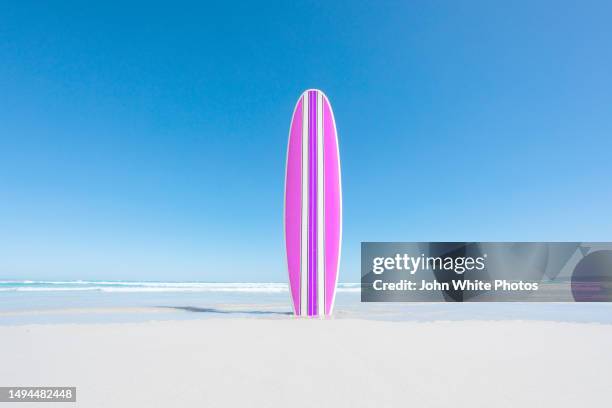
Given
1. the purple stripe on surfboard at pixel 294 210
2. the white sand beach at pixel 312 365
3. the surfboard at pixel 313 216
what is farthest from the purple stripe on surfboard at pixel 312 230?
the white sand beach at pixel 312 365

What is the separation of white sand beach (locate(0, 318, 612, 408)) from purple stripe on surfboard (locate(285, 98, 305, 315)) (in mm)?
2945

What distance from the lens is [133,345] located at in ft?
17.8

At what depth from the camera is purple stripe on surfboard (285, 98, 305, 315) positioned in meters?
9.85

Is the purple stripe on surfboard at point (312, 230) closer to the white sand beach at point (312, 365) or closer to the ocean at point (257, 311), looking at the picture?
the ocean at point (257, 311)

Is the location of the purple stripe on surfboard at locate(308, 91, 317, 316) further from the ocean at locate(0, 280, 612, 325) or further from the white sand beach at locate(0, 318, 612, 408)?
the white sand beach at locate(0, 318, 612, 408)

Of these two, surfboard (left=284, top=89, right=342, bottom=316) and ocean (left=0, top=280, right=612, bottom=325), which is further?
surfboard (left=284, top=89, right=342, bottom=316)

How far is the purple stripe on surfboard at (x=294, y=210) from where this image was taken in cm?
985

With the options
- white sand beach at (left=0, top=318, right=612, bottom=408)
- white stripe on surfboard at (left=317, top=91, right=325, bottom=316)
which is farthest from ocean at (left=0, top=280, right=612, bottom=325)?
white sand beach at (left=0, top=318, right=612, bottom=408)

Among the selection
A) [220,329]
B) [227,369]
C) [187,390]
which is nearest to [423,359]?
[227,369]

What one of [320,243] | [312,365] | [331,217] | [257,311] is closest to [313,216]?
[331,217]

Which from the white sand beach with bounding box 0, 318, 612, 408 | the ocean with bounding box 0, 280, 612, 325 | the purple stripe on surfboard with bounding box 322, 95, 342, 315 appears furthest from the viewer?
the purple stripe on surfboard with bounding box 322, 95, 342, 315

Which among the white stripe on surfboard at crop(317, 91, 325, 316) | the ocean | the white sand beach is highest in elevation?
the white stripe on surfboard at crop(317, 91, 325, 316)

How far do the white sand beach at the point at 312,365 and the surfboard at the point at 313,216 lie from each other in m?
2.79

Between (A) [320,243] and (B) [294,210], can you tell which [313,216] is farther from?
(A) [320,243]
